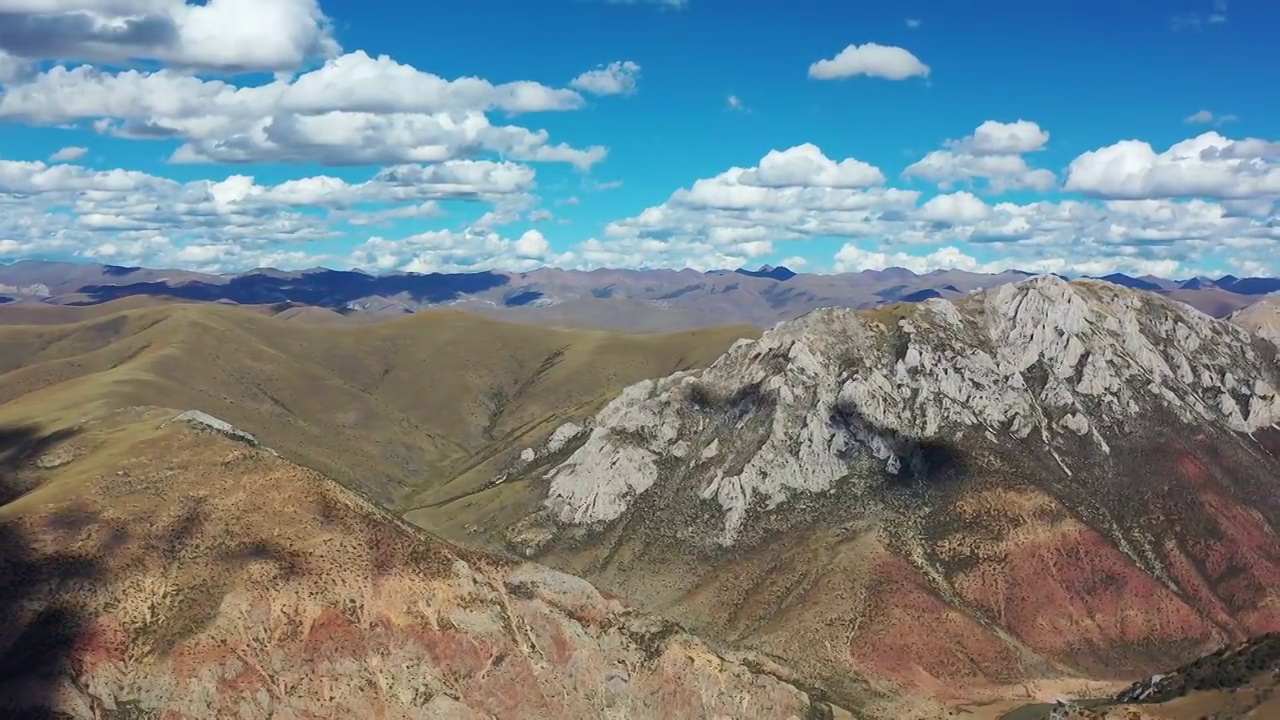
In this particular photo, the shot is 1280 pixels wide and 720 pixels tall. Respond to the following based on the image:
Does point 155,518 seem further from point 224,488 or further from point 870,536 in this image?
point 870,536

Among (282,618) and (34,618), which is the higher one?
(34,618)

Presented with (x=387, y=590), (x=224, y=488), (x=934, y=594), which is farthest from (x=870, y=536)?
(x=224, y=488)

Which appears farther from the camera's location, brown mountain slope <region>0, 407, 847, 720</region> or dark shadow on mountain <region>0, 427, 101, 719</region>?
brown mountain slope <region>0, 407, 847, 720</region>

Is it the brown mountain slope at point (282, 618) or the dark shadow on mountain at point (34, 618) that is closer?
the dark shadow on mountain at point (34, 618)

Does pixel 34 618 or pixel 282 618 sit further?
pixel 282 618
